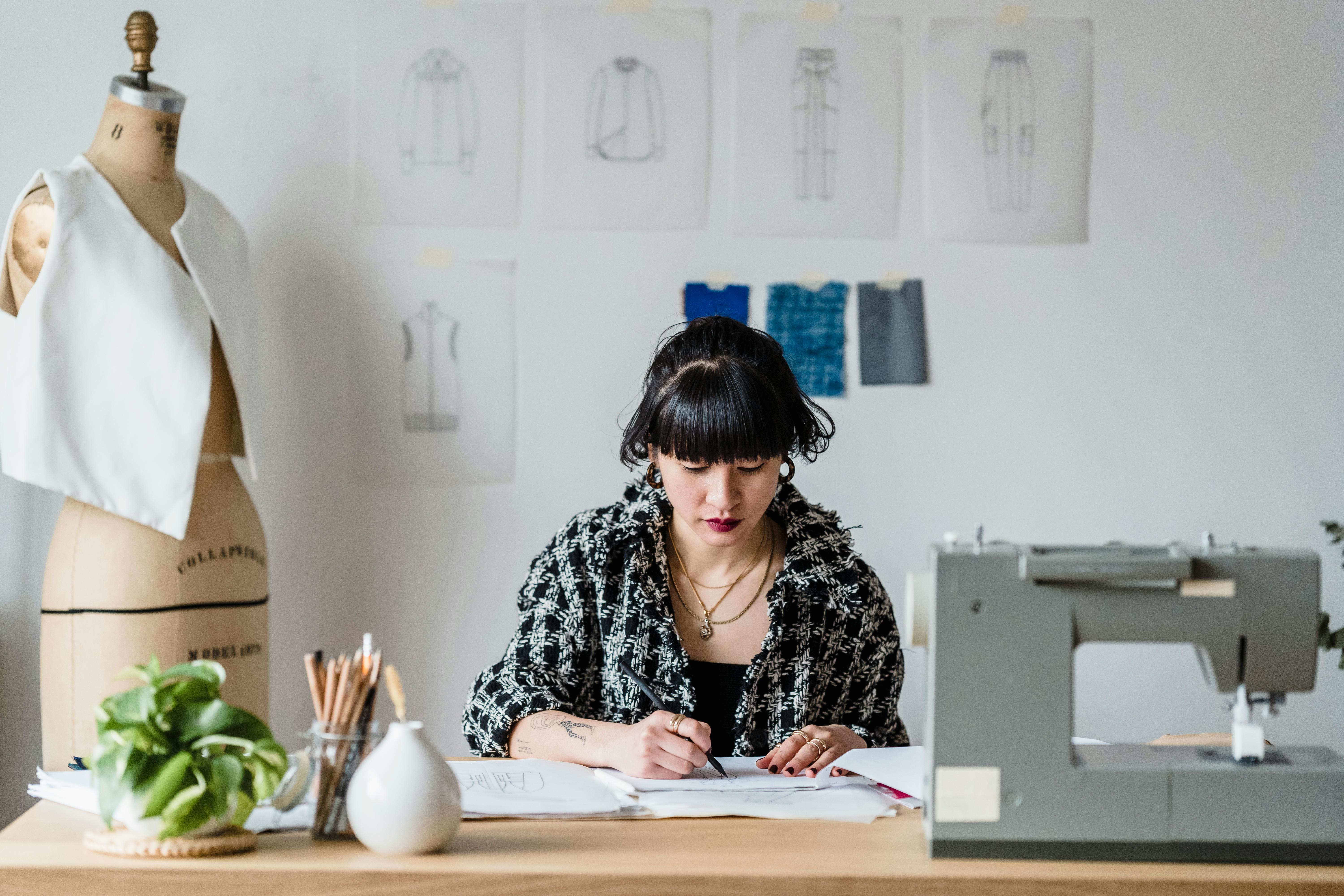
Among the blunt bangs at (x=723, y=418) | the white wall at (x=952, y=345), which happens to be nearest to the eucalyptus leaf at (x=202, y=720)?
the blunt bangs at (x=723, y=418)

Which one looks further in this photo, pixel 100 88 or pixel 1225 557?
pixel 100 88

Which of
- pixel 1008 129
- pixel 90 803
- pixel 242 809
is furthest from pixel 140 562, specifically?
pixel 1008 129

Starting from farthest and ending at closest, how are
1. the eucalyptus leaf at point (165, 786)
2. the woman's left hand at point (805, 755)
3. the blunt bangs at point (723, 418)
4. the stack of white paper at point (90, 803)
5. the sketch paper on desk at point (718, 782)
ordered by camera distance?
1. the blunt bangs at point (723, 418)
2. the woman's left hand at point (805, 755)
3. the sketch paper on desk at point (718, 782)
4. the stack of white paper at point (90, 803)
5. the eucalyptus leaf at point (165, 786)

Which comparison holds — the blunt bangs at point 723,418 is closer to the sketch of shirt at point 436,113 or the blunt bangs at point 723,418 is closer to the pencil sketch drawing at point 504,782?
the pencil sketch drawing at point 504,782

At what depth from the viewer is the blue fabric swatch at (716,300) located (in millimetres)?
2492

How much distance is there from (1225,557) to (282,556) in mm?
1960

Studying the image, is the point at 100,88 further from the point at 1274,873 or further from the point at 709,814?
the point at 1274,873

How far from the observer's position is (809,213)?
2.51 meters

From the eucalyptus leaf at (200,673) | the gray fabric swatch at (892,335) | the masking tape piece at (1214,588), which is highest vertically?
the gray fabric swatch at (892,335)

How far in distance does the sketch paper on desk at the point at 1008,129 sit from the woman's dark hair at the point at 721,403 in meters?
0.89

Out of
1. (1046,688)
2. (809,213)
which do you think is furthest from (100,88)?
(1046,688)

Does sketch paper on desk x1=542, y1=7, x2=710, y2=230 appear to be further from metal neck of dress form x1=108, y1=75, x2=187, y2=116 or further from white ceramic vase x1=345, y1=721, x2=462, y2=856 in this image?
white ceramic vase x1=345, y1=721, x2=462, y2=856

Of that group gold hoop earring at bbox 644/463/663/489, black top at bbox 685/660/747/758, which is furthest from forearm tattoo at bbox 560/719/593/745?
gold hoop earring at bbox 644/463/663/489

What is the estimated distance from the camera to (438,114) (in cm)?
248
